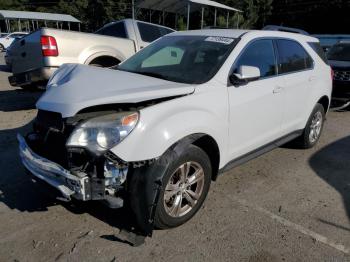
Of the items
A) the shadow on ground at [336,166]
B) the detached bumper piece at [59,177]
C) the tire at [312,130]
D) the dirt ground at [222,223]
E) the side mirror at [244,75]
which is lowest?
the shadow on ground at [336,166]

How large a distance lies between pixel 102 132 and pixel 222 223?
151 cm

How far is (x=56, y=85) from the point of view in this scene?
358 cm

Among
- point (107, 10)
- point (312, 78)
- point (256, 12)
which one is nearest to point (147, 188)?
point (312, 78)

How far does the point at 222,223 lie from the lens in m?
3.52

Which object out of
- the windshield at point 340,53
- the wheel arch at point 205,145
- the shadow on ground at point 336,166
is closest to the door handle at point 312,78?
the shadow on ground at point 336,166

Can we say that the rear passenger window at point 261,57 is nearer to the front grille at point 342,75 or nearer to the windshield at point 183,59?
the windshield at point 183,59

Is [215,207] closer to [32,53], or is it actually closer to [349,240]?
[349,240]

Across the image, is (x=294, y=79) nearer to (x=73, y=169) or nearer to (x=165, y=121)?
(x=165, y=121)

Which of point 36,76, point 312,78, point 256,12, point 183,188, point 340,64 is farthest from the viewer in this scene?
point 256,12

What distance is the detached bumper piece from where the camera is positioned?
9.29 ft

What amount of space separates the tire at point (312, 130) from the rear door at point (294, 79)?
24cm

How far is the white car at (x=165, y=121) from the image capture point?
115 inches

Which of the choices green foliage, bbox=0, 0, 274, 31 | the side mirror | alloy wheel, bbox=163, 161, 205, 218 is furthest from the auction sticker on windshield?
green foliage, bbox=0, 0, 274, 31

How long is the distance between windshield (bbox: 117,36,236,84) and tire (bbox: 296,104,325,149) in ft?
7.12
